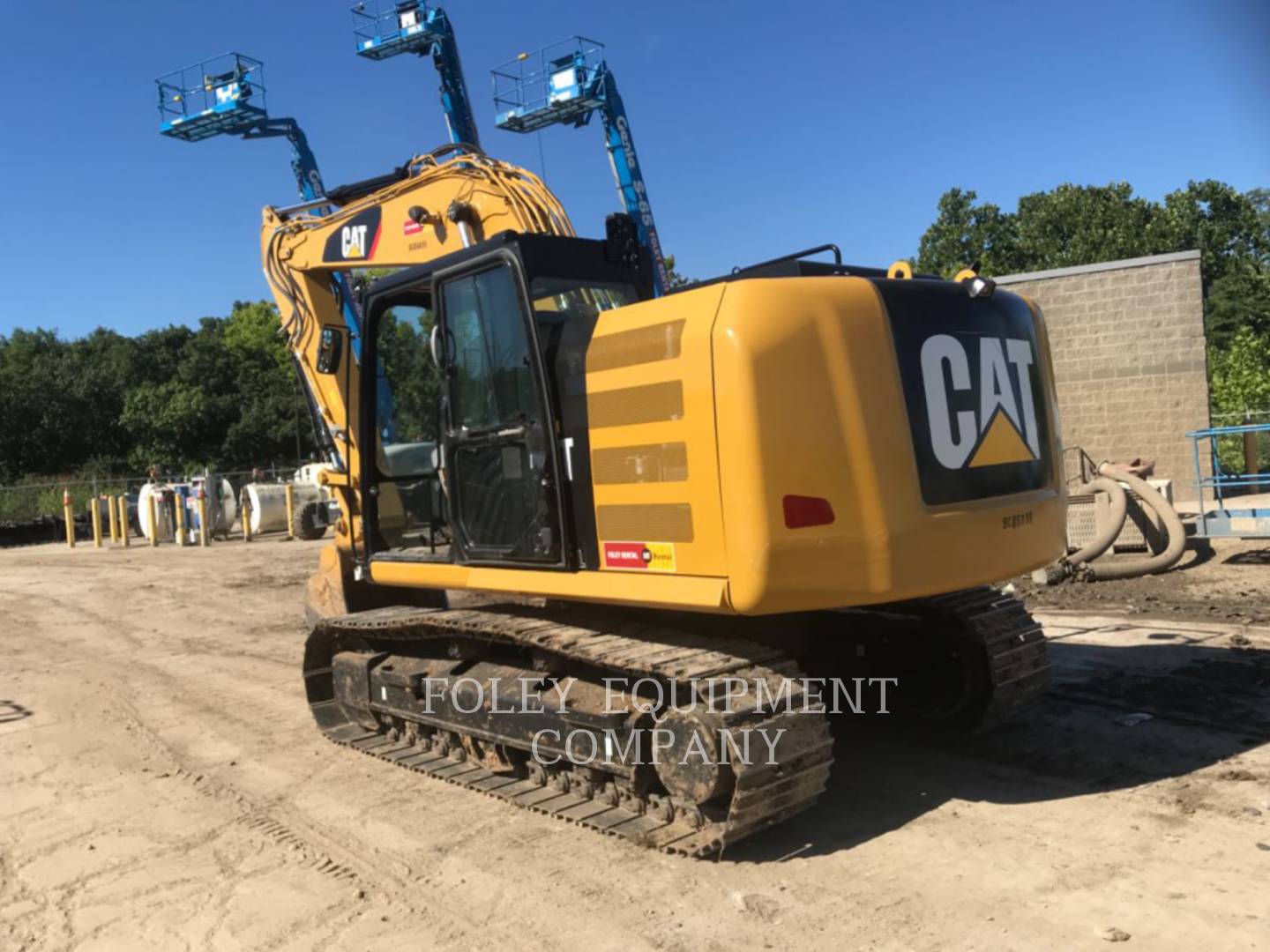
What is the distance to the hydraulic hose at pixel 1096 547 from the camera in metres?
11.0

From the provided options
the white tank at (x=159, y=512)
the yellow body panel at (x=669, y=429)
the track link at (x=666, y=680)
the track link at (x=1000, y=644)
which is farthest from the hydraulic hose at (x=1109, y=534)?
the white tank at (x=159, y=512)

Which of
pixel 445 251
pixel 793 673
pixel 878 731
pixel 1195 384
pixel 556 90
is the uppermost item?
pixel 556 90

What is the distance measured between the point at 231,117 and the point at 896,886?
24.6 meters

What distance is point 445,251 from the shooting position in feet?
21.7

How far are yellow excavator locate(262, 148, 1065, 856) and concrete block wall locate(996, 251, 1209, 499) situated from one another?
11222 mm

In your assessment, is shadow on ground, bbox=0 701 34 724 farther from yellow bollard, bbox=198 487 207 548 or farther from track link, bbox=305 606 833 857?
yellow bollard, bbox=198 487 207 548

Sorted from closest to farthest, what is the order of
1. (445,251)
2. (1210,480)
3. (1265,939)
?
(1265,939)
(445,251)
(1210,480)

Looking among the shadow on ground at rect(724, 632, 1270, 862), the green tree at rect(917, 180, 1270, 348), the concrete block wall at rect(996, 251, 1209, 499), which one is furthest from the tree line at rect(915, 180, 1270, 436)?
the shadow on ground at rect(724, 632, 1270, 862)

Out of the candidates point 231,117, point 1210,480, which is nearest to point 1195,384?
point 1210,480

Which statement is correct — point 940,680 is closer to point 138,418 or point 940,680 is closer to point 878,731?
point 878,731

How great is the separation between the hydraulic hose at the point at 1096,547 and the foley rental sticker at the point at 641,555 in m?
7.90

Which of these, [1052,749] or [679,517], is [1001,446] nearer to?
[679,517]

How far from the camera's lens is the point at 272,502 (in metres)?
22.7

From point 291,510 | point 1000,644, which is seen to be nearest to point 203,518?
point 291,510
